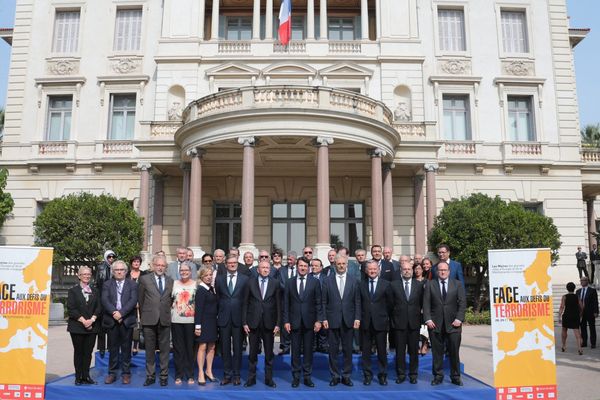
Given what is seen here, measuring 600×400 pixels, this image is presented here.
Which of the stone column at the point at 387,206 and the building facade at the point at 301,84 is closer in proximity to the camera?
the stone column at the point at 387,206

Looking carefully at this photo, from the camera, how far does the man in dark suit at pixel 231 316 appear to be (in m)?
7.64

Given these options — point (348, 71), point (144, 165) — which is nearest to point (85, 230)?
point (144, 165)

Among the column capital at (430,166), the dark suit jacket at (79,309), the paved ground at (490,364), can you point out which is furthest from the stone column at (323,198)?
the dark suit jacket at (79,309)

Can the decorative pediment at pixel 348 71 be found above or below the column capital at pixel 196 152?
above

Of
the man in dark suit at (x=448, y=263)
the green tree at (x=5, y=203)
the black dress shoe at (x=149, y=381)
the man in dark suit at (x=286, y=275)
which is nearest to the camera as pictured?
the black dress shoe at (x=149, y=381)

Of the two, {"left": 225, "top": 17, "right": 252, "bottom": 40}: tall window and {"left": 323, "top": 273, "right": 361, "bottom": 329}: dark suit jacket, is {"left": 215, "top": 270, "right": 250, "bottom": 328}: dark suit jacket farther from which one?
{"left": 225, "top": 17, "right": 252, "bottom": 40}: tall window

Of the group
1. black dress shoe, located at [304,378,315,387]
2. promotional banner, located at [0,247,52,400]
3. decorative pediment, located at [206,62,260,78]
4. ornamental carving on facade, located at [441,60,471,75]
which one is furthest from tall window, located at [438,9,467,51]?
promotional banner, located at [0,247,52,400]

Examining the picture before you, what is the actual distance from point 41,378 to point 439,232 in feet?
48.3

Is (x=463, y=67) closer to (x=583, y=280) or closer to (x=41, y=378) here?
(x=583, y=280)

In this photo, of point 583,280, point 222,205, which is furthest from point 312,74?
point 583,280

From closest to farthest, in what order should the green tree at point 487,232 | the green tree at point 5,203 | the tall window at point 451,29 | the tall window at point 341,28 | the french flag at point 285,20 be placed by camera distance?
1. the green tree at point 487,232
2. the french flag at point 285,20
3. the green tree at point 5,203
4. the tall window at point 451,29
5. the tall window at point 341,28

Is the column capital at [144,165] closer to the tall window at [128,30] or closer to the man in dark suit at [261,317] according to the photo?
the tall window at [128,30]

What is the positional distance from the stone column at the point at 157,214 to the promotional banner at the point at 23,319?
1375 cm

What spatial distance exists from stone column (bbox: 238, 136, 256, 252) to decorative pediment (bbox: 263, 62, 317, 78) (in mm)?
6524
